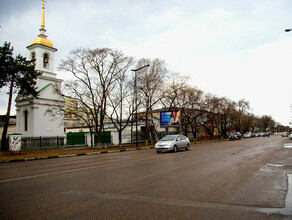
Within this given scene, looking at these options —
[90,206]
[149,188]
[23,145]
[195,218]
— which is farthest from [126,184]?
[23,145]

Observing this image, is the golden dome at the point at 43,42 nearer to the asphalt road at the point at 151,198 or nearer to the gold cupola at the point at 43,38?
the gold cupola at the point at 43,38

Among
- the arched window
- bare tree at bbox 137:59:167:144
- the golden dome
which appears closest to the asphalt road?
bare tree at bbox 137:59:167:144

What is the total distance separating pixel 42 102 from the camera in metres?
36.1

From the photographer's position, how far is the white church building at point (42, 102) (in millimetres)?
35094

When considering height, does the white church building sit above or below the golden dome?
below

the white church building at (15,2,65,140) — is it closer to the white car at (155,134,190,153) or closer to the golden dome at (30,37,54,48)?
the golden dome at (30,37,54,48)

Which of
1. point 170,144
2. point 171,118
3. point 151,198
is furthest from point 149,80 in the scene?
point 151,198

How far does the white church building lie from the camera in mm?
35094

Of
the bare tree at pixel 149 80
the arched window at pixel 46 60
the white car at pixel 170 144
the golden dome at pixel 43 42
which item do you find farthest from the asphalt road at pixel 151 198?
the arched window at pixel 46 60

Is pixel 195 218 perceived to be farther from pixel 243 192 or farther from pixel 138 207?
pixel 243 192

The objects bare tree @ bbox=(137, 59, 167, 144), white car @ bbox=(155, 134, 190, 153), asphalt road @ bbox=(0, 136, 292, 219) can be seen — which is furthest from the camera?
bare tree @ bbox=(137, 59, 167, 144)

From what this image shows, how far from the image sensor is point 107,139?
127ft

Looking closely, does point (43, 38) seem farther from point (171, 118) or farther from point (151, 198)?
point (151, 198)

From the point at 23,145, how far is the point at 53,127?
26.6ft
